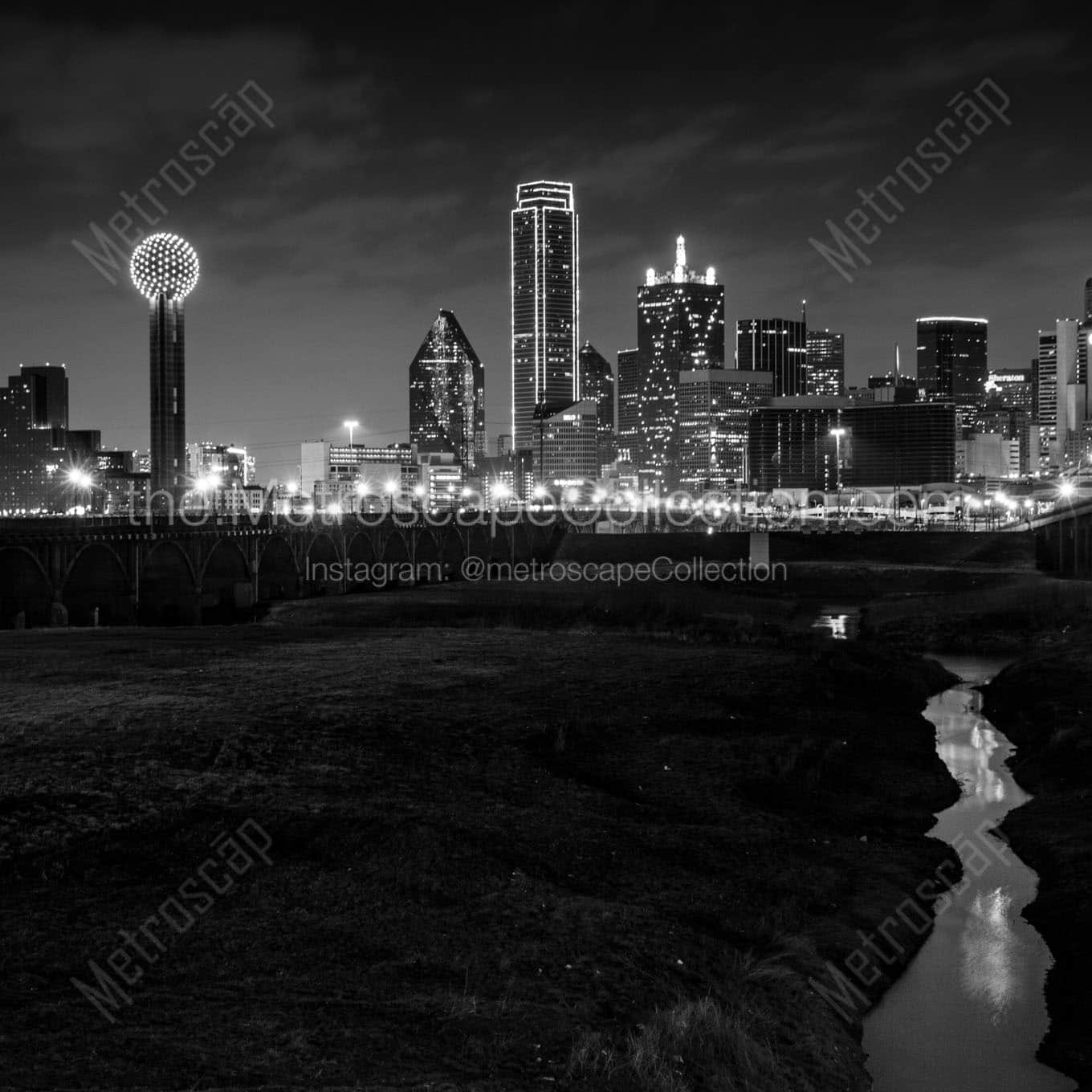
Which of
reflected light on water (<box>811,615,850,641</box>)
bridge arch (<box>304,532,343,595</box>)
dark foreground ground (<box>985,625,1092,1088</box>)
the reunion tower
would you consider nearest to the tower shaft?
the reunion tower

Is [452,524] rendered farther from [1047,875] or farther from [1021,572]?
[1047,875]

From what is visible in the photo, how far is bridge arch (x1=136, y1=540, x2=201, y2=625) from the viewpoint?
72.0 m

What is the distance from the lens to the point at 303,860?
52.7ft

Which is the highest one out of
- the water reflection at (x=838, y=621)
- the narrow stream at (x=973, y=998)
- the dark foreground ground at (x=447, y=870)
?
the dark foreground ground at (x=447, y=870)

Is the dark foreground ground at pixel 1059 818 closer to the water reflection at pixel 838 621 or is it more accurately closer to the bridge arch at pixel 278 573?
the water reflection at pixel 838 621

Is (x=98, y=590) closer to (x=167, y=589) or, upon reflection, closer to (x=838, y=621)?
(x=167, y=589)

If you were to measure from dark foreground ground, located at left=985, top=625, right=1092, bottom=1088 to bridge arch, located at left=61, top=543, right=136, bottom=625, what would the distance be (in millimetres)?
44268

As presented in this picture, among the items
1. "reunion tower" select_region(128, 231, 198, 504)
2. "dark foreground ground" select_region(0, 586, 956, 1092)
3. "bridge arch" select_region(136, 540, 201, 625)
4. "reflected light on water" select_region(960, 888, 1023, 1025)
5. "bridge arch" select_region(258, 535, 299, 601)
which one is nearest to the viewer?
"dark foreground ground" select_region(0, 586, 956, 1092)

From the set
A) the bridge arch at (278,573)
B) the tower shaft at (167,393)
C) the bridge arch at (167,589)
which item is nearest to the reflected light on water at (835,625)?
the bridge arch at (167,589)

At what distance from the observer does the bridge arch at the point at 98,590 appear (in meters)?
66.1

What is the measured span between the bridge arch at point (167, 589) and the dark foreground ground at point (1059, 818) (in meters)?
48.0

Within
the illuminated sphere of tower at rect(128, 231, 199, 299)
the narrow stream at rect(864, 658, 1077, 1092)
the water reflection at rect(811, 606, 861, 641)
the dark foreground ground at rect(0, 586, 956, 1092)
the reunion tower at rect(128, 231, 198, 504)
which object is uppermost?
the illuminated sphere of tower at rect(128, 231, 199, 299)

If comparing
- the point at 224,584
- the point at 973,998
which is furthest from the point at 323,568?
the point at 973,998

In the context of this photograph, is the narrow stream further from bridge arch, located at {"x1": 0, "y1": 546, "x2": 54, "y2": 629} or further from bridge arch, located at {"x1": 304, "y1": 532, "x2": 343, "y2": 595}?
bridge arch, located at {"x1": 304, "y1": 532, "x2": 343, "y2": 595}
